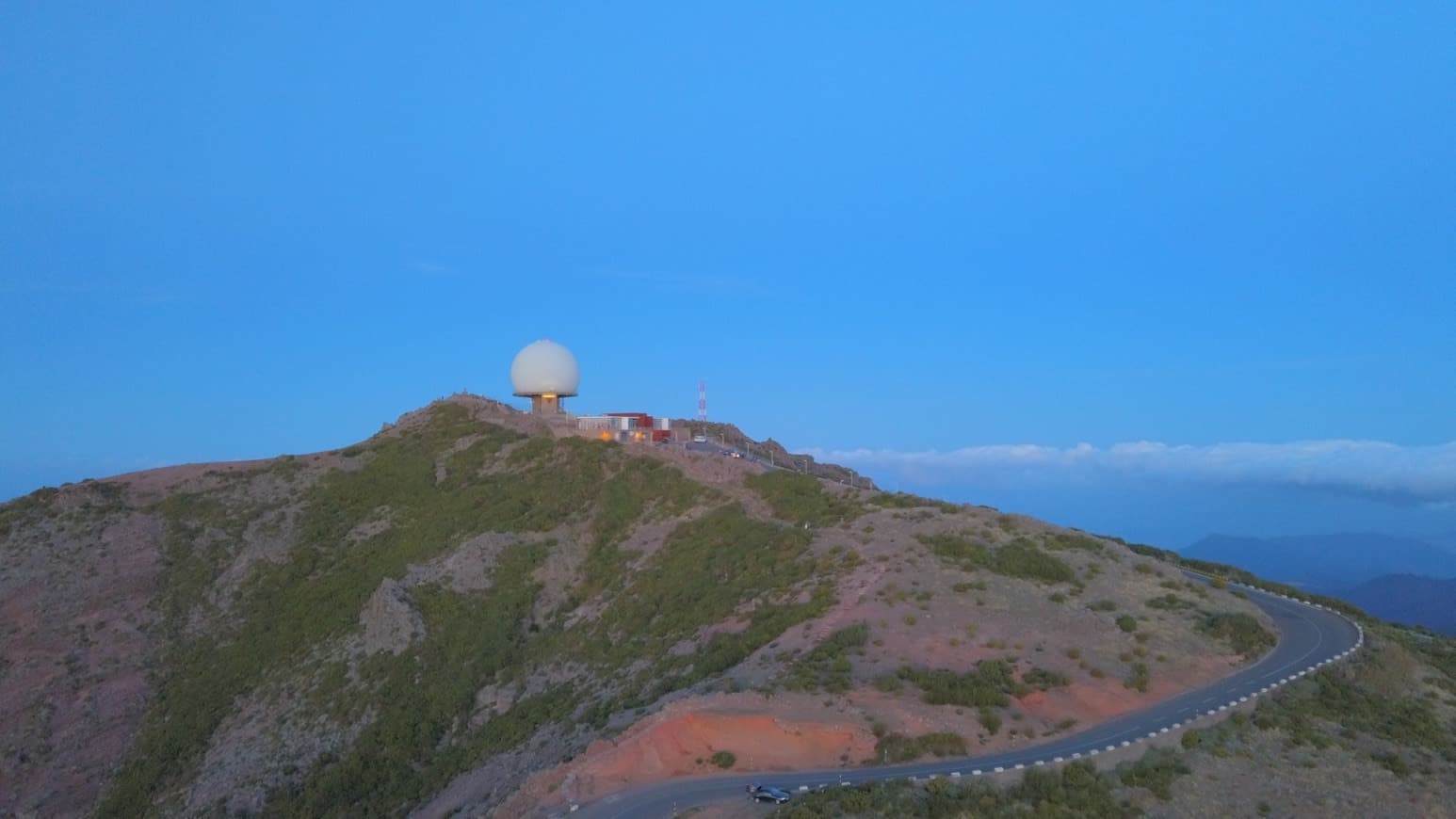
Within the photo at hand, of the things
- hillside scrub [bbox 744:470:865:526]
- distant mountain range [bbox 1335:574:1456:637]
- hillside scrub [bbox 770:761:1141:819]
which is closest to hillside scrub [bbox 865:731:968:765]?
hillside scrub [bbox 770:761:1141:819]

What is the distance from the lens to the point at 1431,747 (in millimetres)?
24453

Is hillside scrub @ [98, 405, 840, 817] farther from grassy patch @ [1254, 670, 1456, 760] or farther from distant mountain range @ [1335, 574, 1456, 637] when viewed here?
distant mountain range @ [1335, 574, 1456, 637]

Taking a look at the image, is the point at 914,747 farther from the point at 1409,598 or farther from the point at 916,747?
the point at 1409,598

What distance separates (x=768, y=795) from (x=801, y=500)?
26.8 m

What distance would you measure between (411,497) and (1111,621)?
4045cm

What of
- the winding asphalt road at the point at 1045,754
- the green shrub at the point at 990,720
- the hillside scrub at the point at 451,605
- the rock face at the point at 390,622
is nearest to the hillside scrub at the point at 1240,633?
the winding asphalt road at the point at 1045,754

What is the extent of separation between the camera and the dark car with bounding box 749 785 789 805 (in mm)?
19344

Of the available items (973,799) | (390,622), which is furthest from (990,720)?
(390,622)

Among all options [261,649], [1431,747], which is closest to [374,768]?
[261,649]

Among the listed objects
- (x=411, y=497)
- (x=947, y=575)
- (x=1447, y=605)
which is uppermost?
(x=411, y=497)

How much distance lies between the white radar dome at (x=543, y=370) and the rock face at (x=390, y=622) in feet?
78.1

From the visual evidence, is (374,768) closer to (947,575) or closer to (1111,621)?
(947,575)

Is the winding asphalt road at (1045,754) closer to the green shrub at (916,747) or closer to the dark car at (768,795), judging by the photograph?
the green shrub at (916,747)

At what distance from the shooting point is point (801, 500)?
45.9 m
